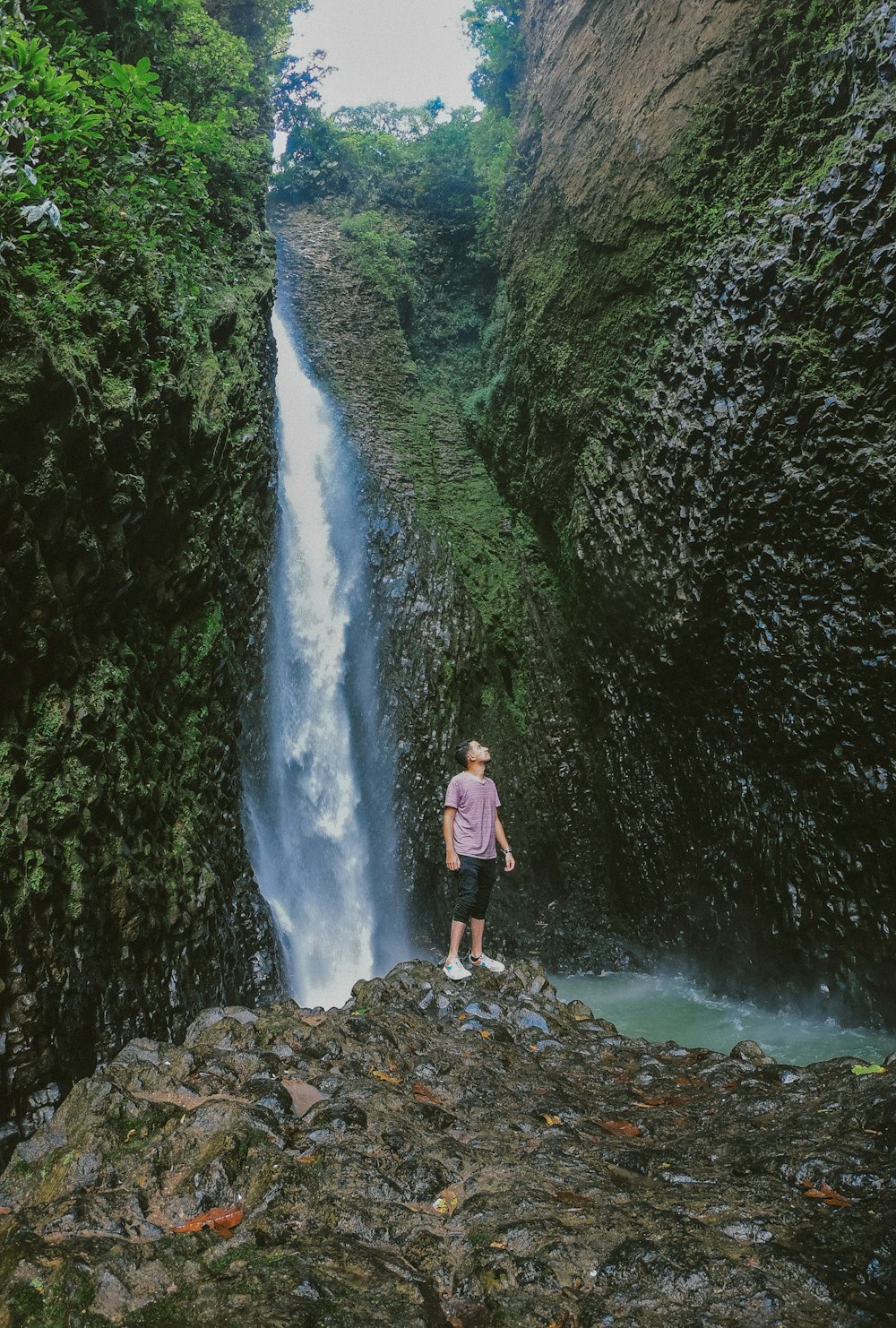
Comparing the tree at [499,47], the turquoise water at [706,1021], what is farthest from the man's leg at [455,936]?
the tree at [499,47]

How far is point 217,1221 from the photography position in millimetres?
2348

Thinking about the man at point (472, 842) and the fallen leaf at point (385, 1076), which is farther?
the man at point (472, 842)

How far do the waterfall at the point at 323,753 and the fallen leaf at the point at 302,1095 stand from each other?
3792 millimetres

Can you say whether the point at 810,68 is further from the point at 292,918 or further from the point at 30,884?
the point at 292,918

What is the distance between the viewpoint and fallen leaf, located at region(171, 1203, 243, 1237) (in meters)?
2.29

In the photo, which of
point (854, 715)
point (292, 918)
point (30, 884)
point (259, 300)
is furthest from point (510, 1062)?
point (259, 300)

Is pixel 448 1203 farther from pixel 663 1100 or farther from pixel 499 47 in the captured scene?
pixel 499 47

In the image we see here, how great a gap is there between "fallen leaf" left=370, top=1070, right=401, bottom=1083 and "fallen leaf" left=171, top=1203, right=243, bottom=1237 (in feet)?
3.42

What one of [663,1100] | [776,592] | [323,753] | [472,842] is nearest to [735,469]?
[776,592]

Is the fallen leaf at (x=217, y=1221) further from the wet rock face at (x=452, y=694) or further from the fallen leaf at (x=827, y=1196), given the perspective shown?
the wet rock face at (x=452, y=694)

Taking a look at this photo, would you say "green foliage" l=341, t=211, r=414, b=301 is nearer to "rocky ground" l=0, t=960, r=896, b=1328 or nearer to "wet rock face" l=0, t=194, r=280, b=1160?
"wet rock face" l=0, t=194, r=280, b=1160

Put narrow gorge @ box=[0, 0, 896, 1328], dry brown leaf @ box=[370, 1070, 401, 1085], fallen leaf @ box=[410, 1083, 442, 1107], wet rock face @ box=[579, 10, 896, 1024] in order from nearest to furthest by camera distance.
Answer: narrow gorge @ box=[0, 0, 896, 1328] → fallen leaf @ box=[410, 1083, 442, 1107] → dry brown leaf @ box=[370, 1070, 401, 1085] → wet rock face @ box=[579, 10, 896, 1024]

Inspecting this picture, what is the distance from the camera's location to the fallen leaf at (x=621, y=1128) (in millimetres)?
3102

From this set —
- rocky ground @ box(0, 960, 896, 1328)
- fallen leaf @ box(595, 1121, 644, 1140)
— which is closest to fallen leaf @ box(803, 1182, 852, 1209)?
rocky ground @ box(0, 960, 896, 1328)
